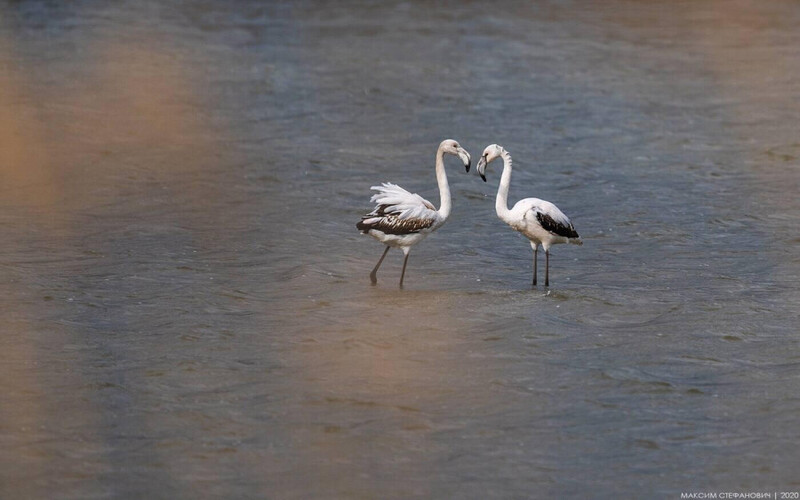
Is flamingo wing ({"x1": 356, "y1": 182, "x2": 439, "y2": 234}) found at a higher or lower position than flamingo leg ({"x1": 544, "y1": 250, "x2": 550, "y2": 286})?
higher

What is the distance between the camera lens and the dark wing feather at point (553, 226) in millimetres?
11875

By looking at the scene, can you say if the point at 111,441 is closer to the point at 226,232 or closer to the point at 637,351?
the point at 637,351

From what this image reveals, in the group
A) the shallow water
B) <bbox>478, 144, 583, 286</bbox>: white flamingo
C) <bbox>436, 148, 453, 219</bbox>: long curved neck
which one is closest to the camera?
the shallow water

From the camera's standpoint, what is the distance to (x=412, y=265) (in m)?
13.0

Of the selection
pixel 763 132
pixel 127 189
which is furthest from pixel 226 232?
pixel 763 132

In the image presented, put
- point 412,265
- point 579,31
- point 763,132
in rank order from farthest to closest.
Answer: point 579,31 < point 763,132 < point 412,265

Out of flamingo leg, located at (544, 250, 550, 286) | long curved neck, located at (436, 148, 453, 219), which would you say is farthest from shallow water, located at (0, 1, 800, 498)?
long curved neck, located at (436, 148, 453, 219)

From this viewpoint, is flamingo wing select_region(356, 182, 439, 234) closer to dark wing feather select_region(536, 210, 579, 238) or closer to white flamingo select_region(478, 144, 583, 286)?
white flamingo select_region(478, 144, 583, 286)

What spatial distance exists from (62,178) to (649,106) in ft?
29.0

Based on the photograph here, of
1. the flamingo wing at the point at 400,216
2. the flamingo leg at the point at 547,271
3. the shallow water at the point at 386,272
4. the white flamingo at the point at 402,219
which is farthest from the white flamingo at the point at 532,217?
the flamingo wing at the point at 400,216

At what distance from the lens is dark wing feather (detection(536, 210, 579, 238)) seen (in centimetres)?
1188

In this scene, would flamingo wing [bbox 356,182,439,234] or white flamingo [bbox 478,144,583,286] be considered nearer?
flamingo wing [bbox 356,182,439,234]

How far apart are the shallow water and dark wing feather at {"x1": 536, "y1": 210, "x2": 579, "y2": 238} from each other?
1.58ft

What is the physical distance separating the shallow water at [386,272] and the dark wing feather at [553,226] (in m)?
0.48
